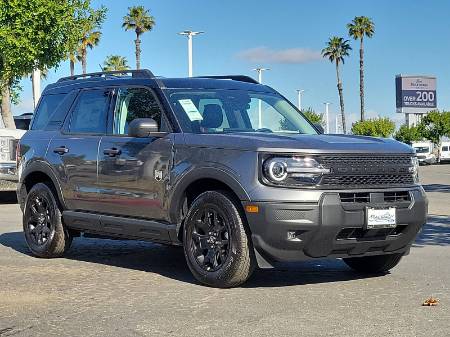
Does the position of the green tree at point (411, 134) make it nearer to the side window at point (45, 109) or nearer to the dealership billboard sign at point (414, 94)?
the dealership billboard sign at point (414, 94)

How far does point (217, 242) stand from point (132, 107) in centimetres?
190

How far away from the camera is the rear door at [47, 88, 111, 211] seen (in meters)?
Result: 7.62

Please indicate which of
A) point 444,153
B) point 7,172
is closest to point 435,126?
point 444,153

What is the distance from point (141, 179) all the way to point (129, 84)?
1.14 m

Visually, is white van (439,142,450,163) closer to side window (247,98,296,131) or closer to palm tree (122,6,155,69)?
palm tree (122,6,155,69)

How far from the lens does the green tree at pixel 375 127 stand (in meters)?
103

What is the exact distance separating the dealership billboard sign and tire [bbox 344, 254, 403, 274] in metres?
111

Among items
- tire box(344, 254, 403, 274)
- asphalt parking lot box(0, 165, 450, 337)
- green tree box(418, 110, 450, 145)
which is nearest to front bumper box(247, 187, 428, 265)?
asphalt parking lot box(0, 165, 450, 337)

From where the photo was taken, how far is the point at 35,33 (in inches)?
902

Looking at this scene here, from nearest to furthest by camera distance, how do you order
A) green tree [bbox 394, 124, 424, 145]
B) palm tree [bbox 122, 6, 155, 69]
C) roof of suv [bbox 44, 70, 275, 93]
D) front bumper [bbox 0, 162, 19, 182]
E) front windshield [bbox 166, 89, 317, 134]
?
front windshield [bbox 166, 89, 317, 134] < roof of suv [bbox 44, 70, 275, 93] < front bumper [bbox 0, 162, 19, 182] < palm tree [bbox 122, 6, 155, 69] < green tree [bbox 394, 124, 424, 145]

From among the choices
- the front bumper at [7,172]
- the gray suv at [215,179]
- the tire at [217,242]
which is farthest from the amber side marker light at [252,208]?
the front bumper at [7,172]

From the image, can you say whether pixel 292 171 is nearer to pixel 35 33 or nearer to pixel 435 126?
pixel 35 33

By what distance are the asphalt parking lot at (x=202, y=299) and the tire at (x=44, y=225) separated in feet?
0.46

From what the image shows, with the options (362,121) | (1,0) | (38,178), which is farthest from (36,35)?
(362,121)
